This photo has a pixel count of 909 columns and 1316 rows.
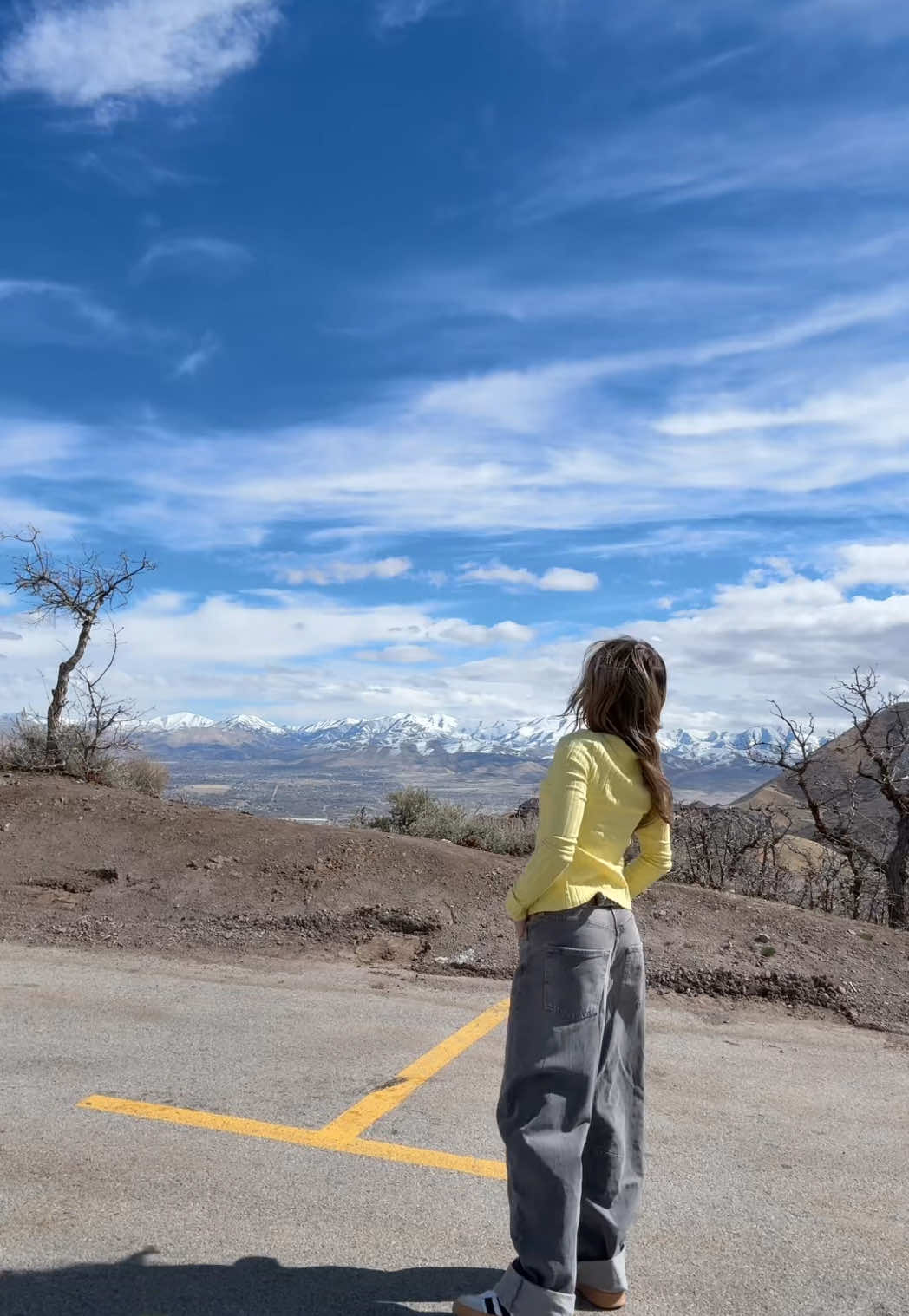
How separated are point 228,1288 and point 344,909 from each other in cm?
501

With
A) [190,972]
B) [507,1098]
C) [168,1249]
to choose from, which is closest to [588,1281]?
[507,1098]

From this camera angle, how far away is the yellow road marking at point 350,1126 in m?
3.96

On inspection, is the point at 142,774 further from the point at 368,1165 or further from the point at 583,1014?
the point at 583,1014

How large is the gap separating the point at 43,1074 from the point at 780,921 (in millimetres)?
5272

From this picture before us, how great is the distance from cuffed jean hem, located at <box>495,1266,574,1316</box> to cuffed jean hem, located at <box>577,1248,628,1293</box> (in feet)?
0.71

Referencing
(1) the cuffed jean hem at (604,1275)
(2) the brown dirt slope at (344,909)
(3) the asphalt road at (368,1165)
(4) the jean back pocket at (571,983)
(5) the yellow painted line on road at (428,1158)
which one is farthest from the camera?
(2) the brown dirt slope at (344,909)

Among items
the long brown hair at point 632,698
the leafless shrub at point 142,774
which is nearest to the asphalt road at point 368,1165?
the long brown hair at point 632,698

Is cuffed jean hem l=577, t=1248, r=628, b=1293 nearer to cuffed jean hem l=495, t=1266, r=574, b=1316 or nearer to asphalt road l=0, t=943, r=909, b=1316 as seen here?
asphalt road l=0, t=943, r=909, b=1316

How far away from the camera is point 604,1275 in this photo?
298cm

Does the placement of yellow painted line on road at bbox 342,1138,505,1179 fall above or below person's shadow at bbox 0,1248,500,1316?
above

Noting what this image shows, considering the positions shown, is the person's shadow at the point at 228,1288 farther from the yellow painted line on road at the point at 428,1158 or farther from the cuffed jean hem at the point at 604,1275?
the yellow painted line on road at the point at 428,1158

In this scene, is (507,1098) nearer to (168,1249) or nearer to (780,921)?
(168,1249)

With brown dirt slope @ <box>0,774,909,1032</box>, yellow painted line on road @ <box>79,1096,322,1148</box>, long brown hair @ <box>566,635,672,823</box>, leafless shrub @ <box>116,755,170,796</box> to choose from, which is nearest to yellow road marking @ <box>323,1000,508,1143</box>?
yellow painted line on road @ <box>79,1096,322,1148</box>

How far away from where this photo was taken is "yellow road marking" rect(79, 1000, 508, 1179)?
3961mm
